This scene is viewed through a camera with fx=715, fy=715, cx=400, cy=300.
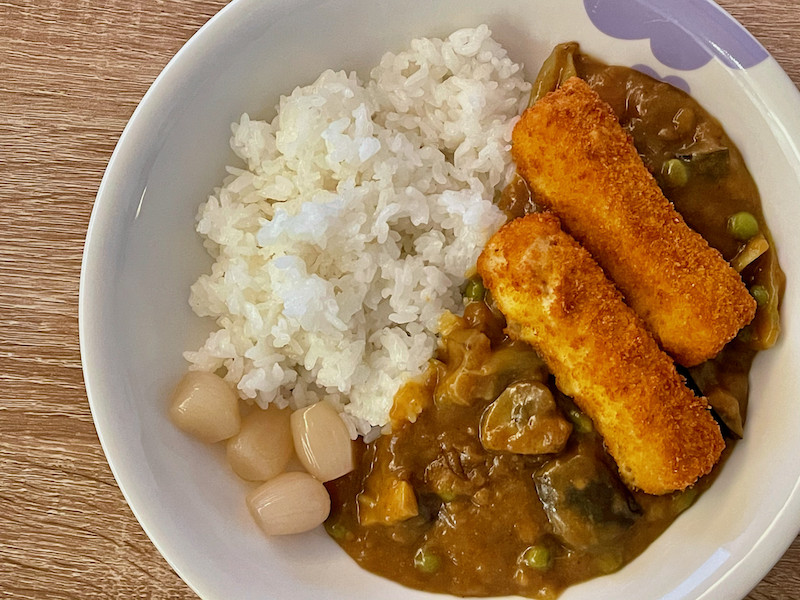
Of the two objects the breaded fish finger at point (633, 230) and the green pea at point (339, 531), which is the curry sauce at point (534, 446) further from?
the breaded fish finger at point (633, 230)

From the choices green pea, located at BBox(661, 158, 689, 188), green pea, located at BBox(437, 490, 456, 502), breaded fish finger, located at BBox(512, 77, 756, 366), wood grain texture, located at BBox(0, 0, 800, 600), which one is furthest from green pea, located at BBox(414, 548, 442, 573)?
green pea, located at BBox(661, 158, 689, 188)

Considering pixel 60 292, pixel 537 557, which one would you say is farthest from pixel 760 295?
pixel 60 292

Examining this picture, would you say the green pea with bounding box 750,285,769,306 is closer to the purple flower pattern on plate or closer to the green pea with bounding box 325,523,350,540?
the purple flower pattern on plate

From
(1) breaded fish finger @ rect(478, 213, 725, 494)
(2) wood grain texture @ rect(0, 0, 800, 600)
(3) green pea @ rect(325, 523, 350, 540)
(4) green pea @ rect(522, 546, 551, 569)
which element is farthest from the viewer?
(2) wood grain texture @ rect(0, 0, 800, 600)

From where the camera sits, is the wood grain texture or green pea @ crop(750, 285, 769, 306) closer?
green pea @ crop(750, 285, 769, 306)

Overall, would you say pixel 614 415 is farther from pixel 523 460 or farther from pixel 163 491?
pixel 163 491

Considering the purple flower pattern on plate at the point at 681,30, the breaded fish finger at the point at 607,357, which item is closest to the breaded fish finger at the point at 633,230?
the breaded fish finger at the point at 607,357
